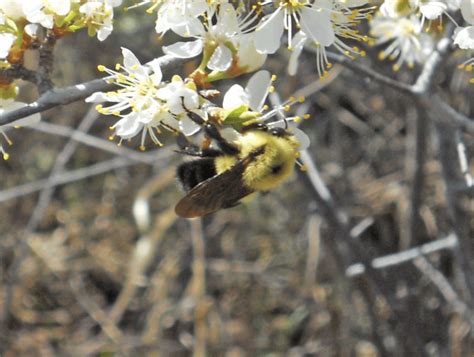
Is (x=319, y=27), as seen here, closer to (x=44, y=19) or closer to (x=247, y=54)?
(x=247, y=54)

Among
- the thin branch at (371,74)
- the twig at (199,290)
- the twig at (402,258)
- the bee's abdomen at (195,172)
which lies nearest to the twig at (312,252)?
the twig at (199,290)

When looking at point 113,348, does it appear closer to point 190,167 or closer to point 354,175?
point 354,175

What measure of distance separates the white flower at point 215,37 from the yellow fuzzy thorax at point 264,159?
0.13 m

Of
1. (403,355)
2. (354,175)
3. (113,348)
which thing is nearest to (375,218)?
(354,175)

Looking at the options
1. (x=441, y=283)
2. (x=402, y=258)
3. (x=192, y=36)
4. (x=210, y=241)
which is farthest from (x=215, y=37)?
(x=210, y=241)

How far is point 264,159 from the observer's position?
4.46 ft

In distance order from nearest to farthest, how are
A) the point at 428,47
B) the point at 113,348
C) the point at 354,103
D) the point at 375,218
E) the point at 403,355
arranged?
the point at 428,47 < the point at 403,355 < the point at 113,348 < the point at 375,218 < the point at 354,103

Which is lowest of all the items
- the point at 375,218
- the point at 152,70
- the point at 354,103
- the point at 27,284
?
the point at 27,284

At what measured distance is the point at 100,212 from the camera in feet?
11.2

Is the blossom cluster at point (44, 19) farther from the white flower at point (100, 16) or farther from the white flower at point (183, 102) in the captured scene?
the white flower at point (183, 102)

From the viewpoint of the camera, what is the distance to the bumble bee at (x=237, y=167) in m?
1.31

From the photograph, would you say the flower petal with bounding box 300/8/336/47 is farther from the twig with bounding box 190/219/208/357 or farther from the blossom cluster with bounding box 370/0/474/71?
the twig with bounding box 190/219/208/357

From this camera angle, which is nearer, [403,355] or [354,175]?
[403,355]

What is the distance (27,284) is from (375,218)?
4.74 ft
